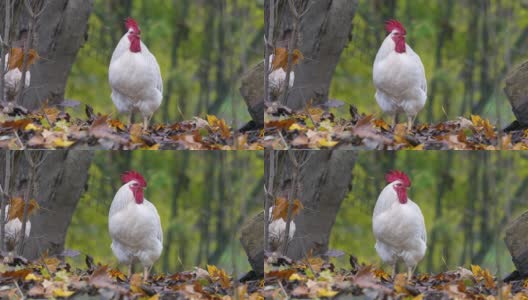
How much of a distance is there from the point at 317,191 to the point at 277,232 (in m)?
0.33

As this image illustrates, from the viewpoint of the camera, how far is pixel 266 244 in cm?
541

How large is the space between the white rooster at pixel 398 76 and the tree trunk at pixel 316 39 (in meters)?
0.26

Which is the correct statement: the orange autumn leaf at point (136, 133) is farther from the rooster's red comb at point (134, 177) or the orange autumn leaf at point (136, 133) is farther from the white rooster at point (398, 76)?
the white rooster at point (398, 76)

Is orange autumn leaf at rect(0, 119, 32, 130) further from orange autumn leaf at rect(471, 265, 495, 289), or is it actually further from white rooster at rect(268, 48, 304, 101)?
orange autumn leaf at rect(471, 265, 495, 289)

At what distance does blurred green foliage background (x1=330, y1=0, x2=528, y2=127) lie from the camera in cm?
543

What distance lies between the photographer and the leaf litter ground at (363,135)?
5.37m

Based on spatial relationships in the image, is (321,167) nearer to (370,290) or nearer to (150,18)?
(370,290)

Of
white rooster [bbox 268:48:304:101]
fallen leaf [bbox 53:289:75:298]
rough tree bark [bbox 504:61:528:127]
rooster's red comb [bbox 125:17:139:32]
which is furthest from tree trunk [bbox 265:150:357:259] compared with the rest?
fallen leaf [bbox 53:289:75:298]

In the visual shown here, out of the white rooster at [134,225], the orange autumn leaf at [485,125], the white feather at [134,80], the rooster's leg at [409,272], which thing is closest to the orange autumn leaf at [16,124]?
the white feather at [134,80]

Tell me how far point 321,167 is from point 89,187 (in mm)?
1364

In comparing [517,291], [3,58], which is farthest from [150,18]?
→ [517,291]

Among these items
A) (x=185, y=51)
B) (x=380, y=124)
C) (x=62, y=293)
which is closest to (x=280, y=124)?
(x=380, y=124)

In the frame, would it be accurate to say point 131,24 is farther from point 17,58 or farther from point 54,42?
point 17,58

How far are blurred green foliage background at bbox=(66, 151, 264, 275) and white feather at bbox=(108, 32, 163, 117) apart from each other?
0.93 feet
